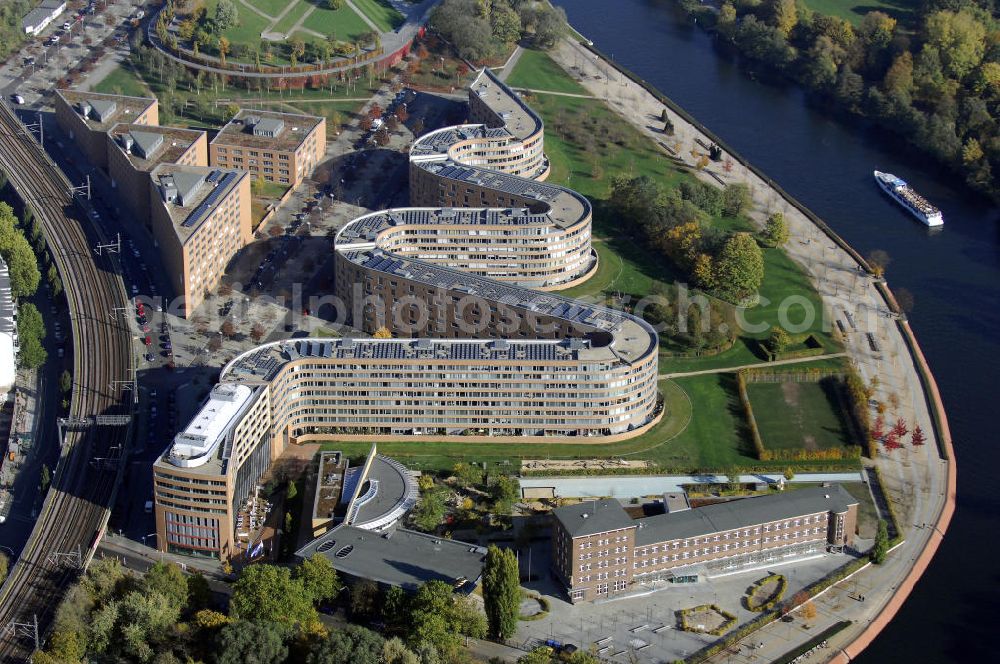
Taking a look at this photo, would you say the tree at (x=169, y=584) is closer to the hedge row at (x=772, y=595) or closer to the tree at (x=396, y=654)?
the tree at (x=396, y=654)

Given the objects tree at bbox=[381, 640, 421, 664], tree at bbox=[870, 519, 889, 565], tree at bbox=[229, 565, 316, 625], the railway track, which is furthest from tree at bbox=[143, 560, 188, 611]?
tree at bbox=[870, 519, 889, 565]

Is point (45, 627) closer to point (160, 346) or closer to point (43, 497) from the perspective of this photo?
point (43, 497)

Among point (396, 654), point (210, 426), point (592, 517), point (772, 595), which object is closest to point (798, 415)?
point (772, 595)

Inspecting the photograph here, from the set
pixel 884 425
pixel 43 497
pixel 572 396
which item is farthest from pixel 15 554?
pixel 884 425

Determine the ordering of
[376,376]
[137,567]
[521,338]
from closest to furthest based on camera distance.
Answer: [137,567], [376,376], [521,338]

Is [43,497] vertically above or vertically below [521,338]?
below

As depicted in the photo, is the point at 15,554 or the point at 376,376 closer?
the point at 15,554

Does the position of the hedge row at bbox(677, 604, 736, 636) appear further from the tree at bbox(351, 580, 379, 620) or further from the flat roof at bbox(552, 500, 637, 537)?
the tree at bbox(351, 580, 379, 620)

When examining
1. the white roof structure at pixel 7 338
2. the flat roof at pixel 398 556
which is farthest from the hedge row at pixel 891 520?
the white roof structure at pixel 7 338
